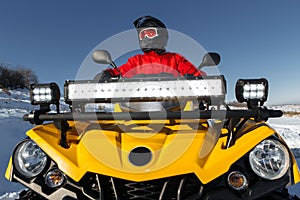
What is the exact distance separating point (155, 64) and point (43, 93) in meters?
1.96

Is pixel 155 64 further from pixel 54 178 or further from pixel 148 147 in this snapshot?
pixel 54 178

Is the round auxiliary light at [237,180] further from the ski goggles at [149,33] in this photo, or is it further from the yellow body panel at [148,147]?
the ski goggles at [149,33]

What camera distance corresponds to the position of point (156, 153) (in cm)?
188

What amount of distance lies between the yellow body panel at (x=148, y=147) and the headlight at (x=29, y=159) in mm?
100

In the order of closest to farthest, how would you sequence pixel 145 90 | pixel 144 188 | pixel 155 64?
pixel 144 188, pixel 145 90, pixel 155 64

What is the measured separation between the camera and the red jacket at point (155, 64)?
3682 millimetres

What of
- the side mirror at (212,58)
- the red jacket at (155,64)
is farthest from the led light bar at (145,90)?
the red jacket at (155,64)

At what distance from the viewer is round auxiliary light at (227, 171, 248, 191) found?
1841 millimetres

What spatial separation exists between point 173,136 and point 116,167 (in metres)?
0.54

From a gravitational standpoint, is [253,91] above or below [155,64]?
below

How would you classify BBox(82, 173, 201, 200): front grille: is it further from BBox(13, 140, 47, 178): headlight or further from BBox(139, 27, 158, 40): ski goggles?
BBox(139, 27, 158, 40): ski goggles

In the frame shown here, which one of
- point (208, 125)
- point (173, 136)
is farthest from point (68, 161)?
point (208, 125)

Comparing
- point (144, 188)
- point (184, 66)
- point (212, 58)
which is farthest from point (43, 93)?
Answer: point (184, 66)

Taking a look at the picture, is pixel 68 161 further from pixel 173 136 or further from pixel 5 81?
pixel 5 81
